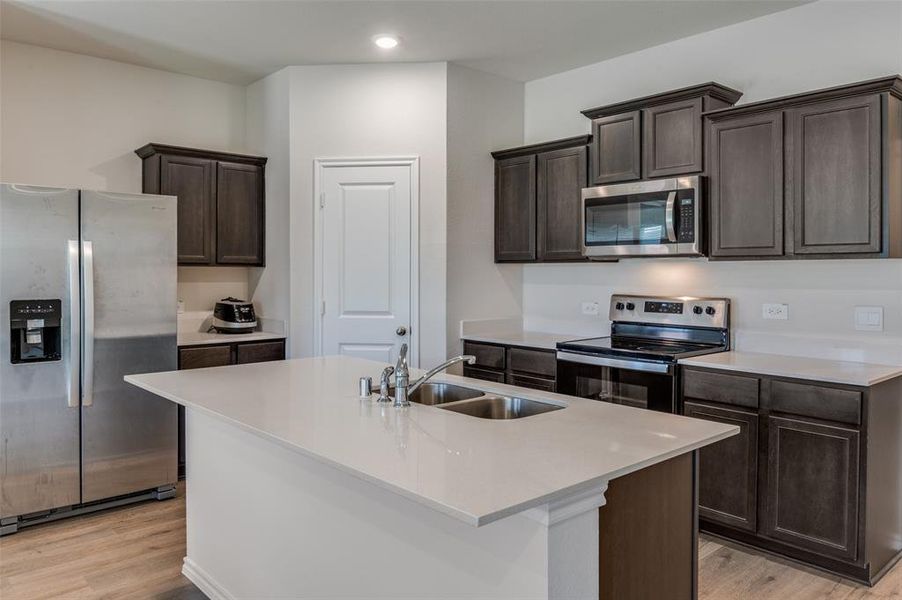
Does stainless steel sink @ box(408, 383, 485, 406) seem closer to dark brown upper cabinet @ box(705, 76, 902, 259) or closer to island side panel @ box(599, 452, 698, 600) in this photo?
island side panel @ box(599, 452, 698, 600)

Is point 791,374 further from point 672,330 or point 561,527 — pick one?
point 561,527

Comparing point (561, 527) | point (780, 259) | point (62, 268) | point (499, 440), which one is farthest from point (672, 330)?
point (62, 268)

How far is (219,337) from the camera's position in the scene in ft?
14.7

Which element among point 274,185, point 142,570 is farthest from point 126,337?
point 274,185

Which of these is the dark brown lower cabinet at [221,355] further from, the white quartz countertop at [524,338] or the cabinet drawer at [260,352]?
the white quartz countertop at [524,338]

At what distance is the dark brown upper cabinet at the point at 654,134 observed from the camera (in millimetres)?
3447

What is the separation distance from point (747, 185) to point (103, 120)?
415 cm

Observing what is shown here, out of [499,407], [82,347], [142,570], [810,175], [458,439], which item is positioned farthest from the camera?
[82,347]

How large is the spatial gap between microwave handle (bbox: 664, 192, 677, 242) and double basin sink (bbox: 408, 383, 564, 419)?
5.70 feet

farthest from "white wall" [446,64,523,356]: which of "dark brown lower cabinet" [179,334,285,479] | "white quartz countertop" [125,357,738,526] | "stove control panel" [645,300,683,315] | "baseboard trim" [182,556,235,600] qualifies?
"baseboard trim" [182,556,235,600]

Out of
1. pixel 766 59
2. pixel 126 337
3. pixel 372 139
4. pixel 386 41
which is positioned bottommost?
pixel 126 337

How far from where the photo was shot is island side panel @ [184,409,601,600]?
4.75 ft

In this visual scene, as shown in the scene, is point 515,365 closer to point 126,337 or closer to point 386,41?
point 386,41

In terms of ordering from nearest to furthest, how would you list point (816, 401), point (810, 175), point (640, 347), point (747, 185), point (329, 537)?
point (329, 537) → point (816, 401) → point (810, 175) → point (747, 185) → point (640, 347)
